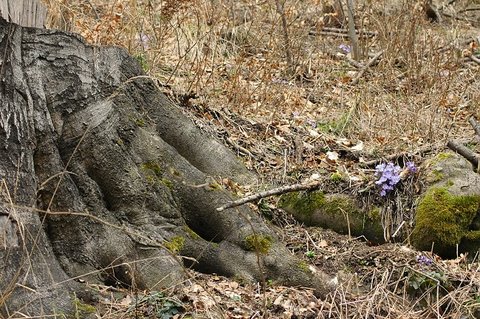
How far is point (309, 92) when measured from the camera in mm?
8008

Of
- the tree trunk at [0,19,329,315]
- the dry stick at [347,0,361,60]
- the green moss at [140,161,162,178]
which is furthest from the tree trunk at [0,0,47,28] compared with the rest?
the dry stick at [347,0,361,60]

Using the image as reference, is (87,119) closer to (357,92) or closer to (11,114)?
(11,114)

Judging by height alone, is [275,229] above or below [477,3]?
below

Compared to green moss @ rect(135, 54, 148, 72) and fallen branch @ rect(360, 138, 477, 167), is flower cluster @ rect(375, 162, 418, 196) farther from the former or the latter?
green moss @ rect(135, 54, 148, 72)

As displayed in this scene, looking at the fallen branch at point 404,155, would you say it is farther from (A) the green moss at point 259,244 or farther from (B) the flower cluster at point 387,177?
(A) the green moss at point 259,244

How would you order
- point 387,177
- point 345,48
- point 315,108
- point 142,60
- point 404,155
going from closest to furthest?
A: point 387,177
point 404,155
point 142,60
point 315,108
point 345,48

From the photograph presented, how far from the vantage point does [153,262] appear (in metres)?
4.06

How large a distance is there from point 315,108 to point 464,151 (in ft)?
7.88

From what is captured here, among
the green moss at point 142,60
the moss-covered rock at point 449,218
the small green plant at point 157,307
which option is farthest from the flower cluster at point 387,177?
the green moss at point 142,60

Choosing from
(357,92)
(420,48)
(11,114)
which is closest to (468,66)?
(420,48)

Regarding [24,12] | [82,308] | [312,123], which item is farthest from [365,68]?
[82,308]

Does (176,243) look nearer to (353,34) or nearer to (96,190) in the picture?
(96,190)

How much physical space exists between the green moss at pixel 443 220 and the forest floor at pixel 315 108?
0.13m

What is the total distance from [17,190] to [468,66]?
688cm
